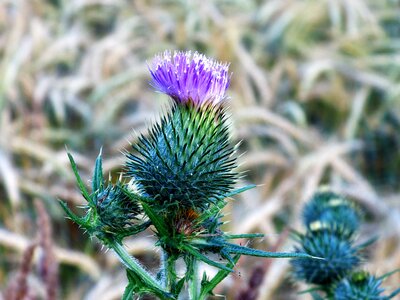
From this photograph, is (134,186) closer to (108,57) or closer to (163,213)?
(163,213)

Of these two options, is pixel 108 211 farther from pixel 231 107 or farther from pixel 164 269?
pixel 231 107

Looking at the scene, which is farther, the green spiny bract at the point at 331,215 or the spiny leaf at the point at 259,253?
the green spiny bract at the point at 331,215

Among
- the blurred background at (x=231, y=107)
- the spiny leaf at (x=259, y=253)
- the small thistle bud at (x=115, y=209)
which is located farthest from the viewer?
the blurred background at (x=231, y=107)

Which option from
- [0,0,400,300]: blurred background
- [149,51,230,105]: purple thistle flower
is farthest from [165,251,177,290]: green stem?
[0,0,400,300]: blurred background

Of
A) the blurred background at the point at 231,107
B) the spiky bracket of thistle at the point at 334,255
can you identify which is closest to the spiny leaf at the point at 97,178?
the spiky bracket of thistle at the point at 334,255

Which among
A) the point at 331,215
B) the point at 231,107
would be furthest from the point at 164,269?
the point at 231,107

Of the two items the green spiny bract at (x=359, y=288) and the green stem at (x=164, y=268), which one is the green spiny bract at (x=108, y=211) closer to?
the green stem at (x=164, y=268)
